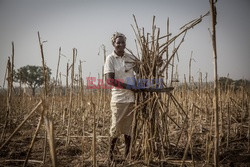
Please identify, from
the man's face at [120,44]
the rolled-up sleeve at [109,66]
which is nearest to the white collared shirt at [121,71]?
the rolled-up sleeve at [109,66]

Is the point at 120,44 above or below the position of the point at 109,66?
above

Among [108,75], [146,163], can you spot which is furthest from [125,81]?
[146,163]

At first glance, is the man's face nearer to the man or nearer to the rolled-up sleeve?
the man

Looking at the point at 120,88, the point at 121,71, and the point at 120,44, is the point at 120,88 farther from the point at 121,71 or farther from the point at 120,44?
the point at 120,44

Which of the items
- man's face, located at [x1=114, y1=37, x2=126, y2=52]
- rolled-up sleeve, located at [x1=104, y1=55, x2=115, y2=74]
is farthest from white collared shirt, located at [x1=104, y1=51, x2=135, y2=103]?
man's face, located at [x1=114, y1=37, x2=126, y2=52]

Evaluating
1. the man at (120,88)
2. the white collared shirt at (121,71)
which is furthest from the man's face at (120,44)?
the white collared shirt at (121,71)

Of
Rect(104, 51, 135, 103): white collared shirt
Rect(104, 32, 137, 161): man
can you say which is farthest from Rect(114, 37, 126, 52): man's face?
Rect(104, 51, 135, 103): white collared shirt

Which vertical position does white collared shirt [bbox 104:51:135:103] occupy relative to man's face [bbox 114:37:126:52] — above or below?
below

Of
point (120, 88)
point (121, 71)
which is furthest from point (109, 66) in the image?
point (120, 88)

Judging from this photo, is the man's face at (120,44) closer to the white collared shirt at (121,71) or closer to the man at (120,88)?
the man at (120,88)

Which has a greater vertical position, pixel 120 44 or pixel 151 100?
pixel 120 44

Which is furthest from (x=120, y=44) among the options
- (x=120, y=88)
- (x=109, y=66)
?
(x=120, y=88)

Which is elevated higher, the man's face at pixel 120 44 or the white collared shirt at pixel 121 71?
the man's face at pixel 120 44

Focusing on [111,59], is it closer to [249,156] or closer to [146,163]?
[146,163]
